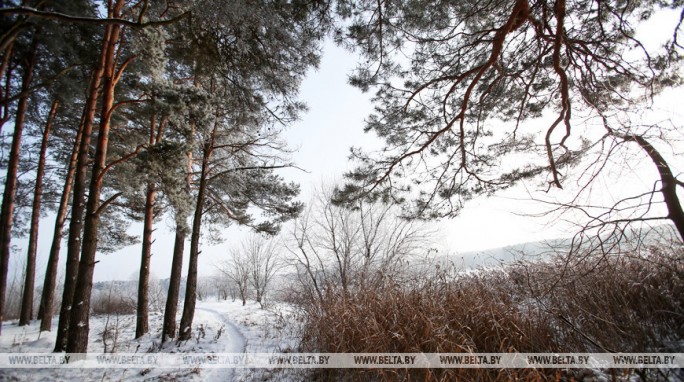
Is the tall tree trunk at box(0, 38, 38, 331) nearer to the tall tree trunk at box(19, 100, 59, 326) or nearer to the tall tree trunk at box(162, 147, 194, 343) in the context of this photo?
the tall tree trunk at box(19, 100, 59, 326)

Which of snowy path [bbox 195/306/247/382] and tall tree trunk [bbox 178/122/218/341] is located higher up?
Result: tall tree trunk [bbox 178/122/218/341]

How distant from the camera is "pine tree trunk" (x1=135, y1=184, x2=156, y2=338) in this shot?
7555 mm

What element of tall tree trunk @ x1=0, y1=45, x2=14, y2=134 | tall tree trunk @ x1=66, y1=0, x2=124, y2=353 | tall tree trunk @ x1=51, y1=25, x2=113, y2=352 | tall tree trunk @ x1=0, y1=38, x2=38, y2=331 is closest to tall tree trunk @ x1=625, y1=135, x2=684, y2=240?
tall tree trunk @ x1=66, y1=0, x2=124, y2=353

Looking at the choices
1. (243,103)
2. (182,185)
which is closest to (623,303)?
(243,103)

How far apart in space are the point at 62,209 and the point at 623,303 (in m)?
13.8

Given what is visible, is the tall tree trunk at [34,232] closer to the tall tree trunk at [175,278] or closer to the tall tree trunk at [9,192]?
the tall tree trunk at [9,192]

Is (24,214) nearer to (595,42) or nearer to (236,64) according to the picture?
(236,64)

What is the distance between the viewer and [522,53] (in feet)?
13.9

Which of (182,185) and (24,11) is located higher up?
(24,11)

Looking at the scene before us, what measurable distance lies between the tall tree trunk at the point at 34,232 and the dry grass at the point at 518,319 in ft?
35.1

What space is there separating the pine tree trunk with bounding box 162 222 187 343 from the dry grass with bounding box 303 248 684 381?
5.11 metres

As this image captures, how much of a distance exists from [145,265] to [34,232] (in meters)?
4.85

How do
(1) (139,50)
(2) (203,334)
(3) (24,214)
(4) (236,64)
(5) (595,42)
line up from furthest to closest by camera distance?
(3) (24,214) → (2) (203,334) → (1) (139,50) → (4) (236,64) → (5) (595,42)

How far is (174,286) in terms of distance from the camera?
24.1 feet
